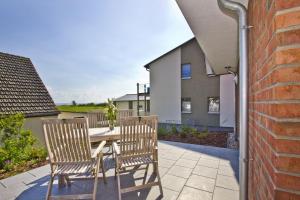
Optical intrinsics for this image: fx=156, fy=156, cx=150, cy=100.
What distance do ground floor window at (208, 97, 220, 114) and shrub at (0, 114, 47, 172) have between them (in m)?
9.96

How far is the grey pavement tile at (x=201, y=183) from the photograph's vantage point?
266 centimetres

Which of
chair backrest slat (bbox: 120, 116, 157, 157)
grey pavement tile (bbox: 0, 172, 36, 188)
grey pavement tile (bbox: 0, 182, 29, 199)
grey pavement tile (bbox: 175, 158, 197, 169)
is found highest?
chair backrest slat (bbox: 120, 116, 157, 157)

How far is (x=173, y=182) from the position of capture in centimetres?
285

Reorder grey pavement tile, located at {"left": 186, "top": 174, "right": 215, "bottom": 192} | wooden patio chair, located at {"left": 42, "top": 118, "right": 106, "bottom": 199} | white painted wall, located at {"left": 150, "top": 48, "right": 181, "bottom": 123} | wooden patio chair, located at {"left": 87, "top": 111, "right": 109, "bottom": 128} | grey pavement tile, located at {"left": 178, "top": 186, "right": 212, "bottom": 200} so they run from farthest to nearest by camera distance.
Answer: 1. white painted wall, located at {"left": 150, "top": 48, "right": 181, "bottom": 123}
2. wooden patio chair, located at {"left": 87, "top": 111, "right": 109, "bottom": 128}
3. grey pavement tile, located at {"left": 186, "top": 174, "right": 215, "bottom": 192}
4. grey pavement tile, located at {"left": 178, "top": 186, "right": 212, "bottom": 200}
5. wooden patio chair, located at {"left": 42, "top": 118, "right": 106, "bottom": 199}

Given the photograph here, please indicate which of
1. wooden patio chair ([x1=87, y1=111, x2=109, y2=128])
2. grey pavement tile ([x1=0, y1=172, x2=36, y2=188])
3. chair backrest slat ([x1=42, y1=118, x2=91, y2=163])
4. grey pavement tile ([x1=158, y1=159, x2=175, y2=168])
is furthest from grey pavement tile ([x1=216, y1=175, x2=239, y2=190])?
grey pavement tile ([x1=0, y1=172, x2=36, y2=188])

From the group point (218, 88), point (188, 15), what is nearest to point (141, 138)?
point (188, 15)

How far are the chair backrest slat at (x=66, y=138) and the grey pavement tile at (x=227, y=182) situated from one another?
2366mm

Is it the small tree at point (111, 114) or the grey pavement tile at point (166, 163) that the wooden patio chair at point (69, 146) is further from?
the grey pavement tile at point (166, 163)

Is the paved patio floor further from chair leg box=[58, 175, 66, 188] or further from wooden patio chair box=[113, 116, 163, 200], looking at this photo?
wooden patio chair box=[113, 116, 163, 200]

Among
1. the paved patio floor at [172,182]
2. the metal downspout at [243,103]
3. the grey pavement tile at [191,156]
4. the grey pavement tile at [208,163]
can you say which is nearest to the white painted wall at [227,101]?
the paved patio floor at [172,182]

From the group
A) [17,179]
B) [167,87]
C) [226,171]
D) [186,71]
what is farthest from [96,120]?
[186,71]

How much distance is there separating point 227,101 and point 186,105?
289 centimetres

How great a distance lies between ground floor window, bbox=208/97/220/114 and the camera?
10.8 meters

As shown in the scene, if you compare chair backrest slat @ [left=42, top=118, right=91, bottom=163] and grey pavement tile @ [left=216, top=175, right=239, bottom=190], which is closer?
chair backrest slat @ [left=42, top=118, right=91, bottom=163]
